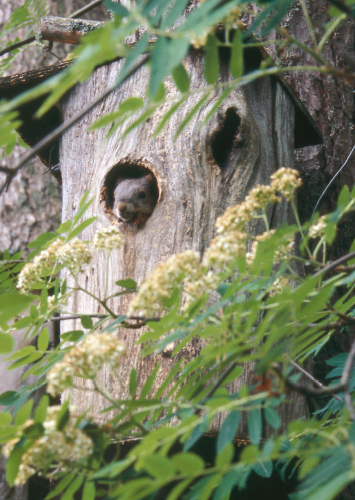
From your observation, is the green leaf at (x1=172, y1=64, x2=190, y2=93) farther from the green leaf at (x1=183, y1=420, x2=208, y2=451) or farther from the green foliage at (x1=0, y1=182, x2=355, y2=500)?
the green leaf at (x1=183, y1=420, x2=208, y2=451)

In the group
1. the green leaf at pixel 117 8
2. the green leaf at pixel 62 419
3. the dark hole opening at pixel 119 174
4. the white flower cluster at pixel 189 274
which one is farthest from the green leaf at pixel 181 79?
the dark hole opening at pixel 119 174

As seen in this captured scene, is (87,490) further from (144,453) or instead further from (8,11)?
(8,11)

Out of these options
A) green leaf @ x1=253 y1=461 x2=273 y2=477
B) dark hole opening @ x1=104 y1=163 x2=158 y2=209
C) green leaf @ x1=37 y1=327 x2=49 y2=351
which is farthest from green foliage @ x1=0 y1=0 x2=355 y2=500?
dark hole opening @ x1=104 y1=163 x2=158 y2=209

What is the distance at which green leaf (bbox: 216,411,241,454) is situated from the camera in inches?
32.1

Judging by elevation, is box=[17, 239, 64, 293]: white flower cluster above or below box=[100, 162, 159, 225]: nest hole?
below

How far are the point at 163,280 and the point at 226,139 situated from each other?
3.77 ft

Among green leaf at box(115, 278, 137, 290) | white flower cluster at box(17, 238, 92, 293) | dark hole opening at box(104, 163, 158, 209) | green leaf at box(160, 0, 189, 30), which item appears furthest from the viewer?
dark hole opening at box(104, 163, 158, 209)

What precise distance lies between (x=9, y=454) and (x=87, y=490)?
0.61 ft

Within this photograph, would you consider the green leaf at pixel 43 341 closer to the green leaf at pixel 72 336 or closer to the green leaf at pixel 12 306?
the green leaf at pixel 72 336

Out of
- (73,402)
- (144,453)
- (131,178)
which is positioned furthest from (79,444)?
(131,178)

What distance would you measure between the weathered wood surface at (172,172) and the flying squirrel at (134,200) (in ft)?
0.22

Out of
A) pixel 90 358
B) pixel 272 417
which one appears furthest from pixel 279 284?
pixel 90 358

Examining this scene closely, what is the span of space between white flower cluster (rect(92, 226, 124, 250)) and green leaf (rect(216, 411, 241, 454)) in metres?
0.58

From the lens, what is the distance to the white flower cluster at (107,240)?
49.9 inches
